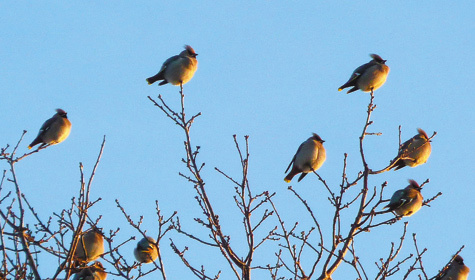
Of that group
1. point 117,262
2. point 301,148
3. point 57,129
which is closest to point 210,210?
point 117,262

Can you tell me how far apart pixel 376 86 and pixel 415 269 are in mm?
4300

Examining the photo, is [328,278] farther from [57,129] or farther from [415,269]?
[57,129]

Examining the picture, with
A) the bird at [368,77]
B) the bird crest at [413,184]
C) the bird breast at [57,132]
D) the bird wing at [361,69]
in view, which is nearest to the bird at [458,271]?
the bird crest at [413,184]

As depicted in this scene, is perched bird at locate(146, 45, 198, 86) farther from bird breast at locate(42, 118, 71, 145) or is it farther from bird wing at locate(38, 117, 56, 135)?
bird wing at locate(38, 117, 56, 135)

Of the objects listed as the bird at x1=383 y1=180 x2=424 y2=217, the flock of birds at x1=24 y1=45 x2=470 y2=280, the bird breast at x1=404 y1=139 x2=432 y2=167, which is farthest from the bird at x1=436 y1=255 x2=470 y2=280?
the bird breast at x1=404 y1=139 x2=432 y2=167

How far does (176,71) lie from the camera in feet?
32.5

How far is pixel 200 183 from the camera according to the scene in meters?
5.95

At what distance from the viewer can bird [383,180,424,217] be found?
8.28 meters

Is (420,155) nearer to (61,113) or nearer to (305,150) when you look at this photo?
(305,150)

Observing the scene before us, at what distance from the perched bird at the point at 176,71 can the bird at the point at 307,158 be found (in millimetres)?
1960

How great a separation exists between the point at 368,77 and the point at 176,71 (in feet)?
7.57

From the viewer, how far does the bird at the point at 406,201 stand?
27.2ft

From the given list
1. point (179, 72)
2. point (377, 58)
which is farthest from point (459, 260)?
point (179, 72)

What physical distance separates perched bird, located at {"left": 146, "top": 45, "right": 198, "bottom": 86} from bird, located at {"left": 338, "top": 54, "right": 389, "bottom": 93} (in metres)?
1.88
